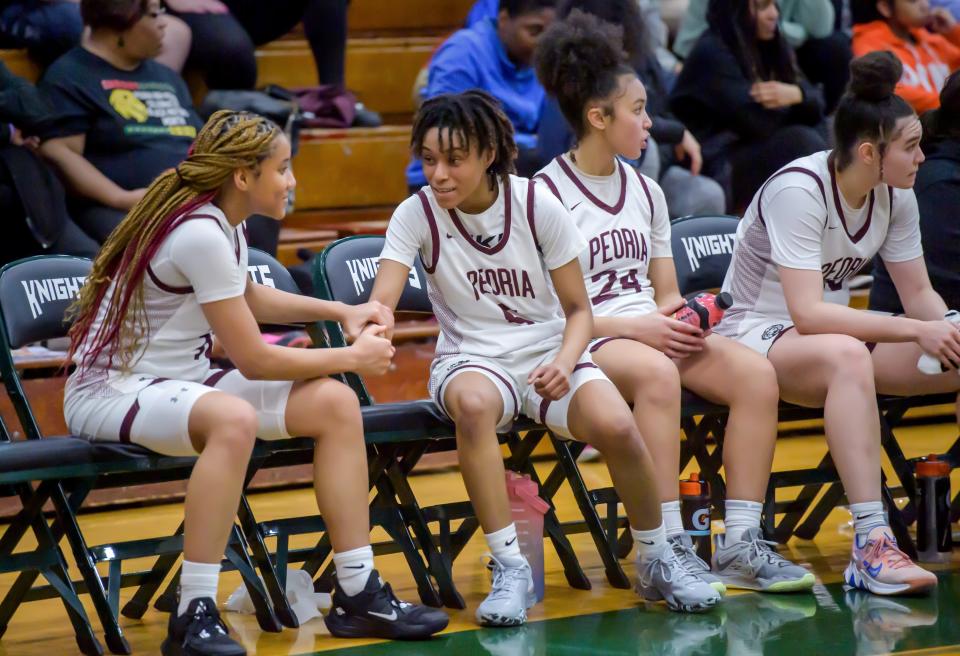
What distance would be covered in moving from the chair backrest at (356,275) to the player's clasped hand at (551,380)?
0.52m

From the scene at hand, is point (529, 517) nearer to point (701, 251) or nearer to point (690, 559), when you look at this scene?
point (690, 559)

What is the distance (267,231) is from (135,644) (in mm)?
2166

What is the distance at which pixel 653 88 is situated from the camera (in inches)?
231

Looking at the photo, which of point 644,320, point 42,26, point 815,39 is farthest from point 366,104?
point 644,320

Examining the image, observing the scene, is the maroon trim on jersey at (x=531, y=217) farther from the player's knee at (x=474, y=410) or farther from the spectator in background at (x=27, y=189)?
the spectator in background at (x=27, y=189)

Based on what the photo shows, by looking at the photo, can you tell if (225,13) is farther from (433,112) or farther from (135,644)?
(135,644)

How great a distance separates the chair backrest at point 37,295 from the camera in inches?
148

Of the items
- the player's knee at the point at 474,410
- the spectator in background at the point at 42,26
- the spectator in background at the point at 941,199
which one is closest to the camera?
the player's knee at the point at 474,410

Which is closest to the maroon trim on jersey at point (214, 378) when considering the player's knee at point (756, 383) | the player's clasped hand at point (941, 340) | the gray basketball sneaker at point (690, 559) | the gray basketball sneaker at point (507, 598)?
the gray basketball sneaker at point (507, 598)

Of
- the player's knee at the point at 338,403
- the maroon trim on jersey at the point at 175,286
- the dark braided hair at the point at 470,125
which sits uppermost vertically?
the dark braided hair at the point at 470,125

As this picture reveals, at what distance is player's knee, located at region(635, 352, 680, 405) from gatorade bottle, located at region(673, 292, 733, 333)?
0.23 m

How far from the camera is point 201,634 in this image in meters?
3.23

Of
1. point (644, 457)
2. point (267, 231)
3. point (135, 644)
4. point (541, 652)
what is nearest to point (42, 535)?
point (135, 644)

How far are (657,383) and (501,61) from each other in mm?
2278
